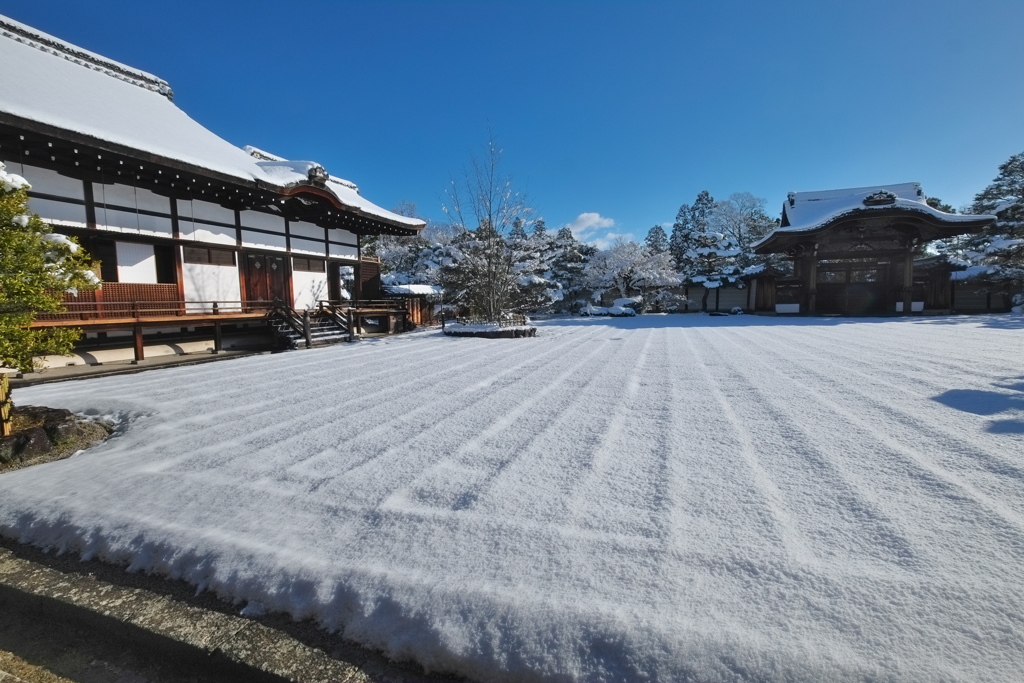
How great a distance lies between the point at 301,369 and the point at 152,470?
4.40m

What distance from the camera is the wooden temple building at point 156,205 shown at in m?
7.78

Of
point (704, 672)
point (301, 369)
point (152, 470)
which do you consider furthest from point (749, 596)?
point (301, 369)

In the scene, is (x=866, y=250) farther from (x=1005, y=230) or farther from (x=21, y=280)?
(x=21, y=280)

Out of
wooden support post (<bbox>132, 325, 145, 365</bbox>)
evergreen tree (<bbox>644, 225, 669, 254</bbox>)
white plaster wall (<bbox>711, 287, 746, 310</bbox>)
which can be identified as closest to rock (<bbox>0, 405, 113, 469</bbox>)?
wooden support post (<bbox>132, 325, 145, 365</bbox>)

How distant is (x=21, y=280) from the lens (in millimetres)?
3688

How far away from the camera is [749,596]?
1.51 metres

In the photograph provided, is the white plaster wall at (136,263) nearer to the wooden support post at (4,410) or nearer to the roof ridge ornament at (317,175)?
the roof ridge ornament at (317,175)

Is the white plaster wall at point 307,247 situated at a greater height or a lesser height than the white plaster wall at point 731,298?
greater

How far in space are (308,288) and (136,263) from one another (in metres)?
4.72

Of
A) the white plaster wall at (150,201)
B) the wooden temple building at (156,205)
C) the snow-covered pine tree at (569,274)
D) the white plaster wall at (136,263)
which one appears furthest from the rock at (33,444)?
the snow-covered pine tree at (569,274)

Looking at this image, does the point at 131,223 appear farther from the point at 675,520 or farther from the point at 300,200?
the point at 675,520

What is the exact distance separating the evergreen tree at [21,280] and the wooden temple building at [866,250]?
23.5 m

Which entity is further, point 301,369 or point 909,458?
point 301,369

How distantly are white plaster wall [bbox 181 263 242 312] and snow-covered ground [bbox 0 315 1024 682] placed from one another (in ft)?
23.1
